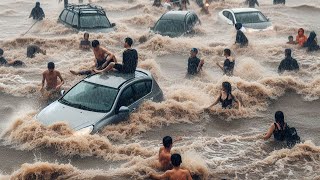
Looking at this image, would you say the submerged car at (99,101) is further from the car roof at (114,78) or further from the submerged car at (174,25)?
the submerged car at (174,25)

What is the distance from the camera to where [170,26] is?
18797 mm

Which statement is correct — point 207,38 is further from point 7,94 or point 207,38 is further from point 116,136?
point 116,136

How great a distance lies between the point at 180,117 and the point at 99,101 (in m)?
2.25

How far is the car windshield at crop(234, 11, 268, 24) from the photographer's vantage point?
1998 cm

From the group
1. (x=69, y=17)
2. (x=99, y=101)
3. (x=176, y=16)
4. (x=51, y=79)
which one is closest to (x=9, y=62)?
(x=51, y=79)

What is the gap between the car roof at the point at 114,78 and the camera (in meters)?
10.2

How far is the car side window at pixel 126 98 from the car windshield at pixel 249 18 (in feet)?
36.0

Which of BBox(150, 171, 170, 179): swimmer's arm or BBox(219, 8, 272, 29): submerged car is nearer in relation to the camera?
BBox(150, 171, 170, 179): swimmer's arm

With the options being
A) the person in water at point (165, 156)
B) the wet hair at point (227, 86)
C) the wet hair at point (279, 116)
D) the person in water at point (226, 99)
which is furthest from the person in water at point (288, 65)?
the person in water at point (165, 156)

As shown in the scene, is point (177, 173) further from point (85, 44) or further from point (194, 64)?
point (85, 44)

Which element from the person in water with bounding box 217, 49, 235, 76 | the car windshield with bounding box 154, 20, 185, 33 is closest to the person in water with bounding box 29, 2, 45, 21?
the car windshield with bounding box 154, 20, 185, 33

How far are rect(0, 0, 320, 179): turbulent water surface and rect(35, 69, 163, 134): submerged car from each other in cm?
20

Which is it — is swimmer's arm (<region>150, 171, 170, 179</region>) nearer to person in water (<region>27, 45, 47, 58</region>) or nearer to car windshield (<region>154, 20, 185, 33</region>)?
person in water (<region>27, 45, 47, 58</region>)

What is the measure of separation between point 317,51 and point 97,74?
9.88 m
